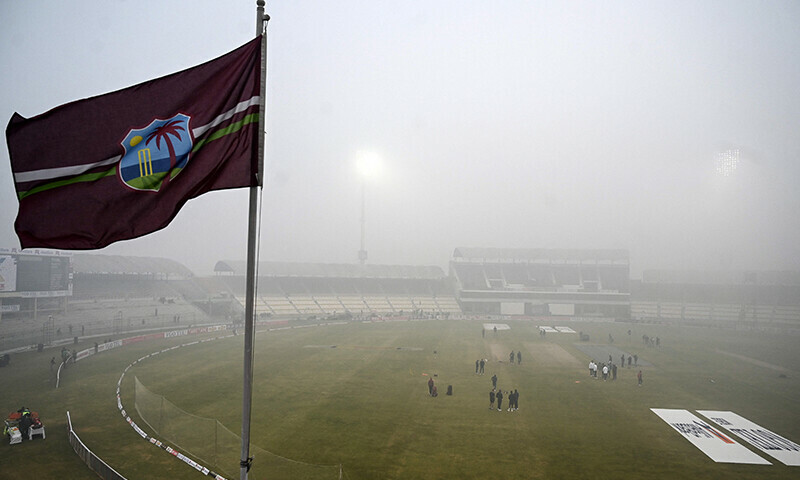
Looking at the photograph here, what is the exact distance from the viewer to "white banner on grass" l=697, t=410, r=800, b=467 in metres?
19.2

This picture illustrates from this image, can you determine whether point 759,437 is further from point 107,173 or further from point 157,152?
point 107,173

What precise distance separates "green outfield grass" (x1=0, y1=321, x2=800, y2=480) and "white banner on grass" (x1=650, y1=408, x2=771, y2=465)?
0.61m

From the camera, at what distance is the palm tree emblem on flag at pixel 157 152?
716 cm

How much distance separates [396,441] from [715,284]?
3715 inches

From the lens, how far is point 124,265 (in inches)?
3324

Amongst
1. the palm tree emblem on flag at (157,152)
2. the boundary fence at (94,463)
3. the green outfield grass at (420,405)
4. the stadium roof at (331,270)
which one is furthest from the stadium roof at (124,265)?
the palm tree emblem on flag at (157,152)

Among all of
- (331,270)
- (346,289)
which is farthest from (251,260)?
(331,270)

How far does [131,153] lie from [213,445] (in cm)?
1344

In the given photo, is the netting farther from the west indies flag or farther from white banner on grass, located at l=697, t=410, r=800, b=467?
white banner on grass, located at l=697, t=410, r=800, b=467

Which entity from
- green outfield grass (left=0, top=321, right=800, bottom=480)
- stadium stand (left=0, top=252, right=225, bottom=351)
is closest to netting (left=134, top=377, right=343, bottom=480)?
green outfield grass (left=0, top=321, right=800, bottom=480)

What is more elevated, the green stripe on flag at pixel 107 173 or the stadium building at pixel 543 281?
the green stripe on flag at pixel 107 173

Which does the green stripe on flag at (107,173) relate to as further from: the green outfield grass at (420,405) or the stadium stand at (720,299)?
the stadium stand at (720,299)

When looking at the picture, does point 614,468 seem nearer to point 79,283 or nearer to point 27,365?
point 27,365

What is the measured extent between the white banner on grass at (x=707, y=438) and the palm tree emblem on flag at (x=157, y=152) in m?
21.8
